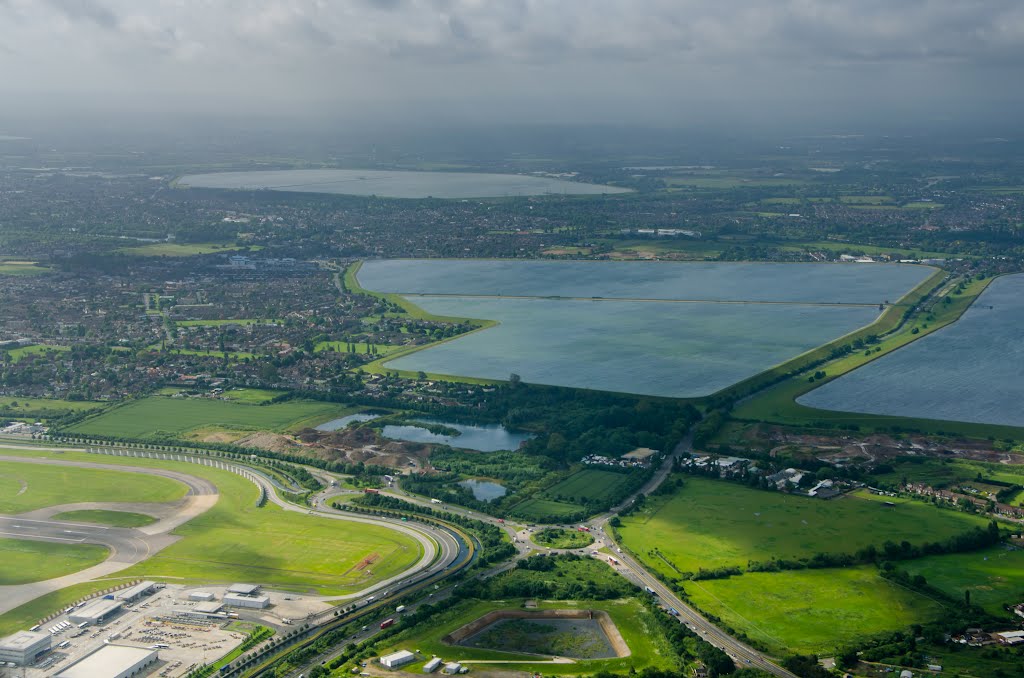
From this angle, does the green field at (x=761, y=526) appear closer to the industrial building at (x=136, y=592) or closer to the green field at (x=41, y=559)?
the industrial building at (x=136, y=592)

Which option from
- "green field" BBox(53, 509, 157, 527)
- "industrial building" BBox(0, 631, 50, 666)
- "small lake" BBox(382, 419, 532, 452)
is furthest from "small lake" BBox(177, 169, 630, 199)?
"industrial building" BBox(0, 631, 50, 666)

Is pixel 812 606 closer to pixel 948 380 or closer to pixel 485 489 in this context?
pixel 485 489

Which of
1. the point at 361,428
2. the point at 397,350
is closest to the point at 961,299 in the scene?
the point at 397,350

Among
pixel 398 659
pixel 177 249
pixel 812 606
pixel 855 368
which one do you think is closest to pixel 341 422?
pixel 398 659

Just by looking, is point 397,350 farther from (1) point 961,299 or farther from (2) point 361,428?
(1) point 961,299

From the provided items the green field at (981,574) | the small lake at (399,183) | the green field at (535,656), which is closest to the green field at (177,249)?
the small lake at (399,183)

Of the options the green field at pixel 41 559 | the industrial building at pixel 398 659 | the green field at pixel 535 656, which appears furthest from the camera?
the green field at pixel 41 559
